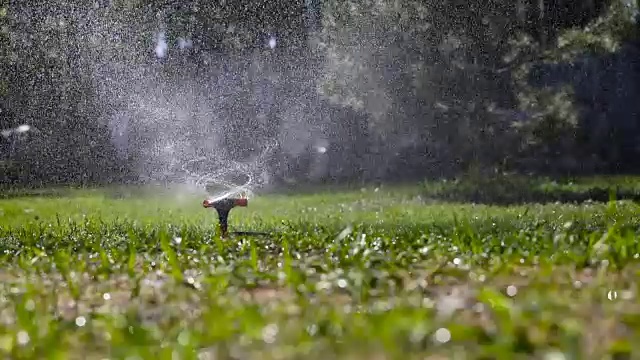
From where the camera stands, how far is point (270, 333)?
7.44ft

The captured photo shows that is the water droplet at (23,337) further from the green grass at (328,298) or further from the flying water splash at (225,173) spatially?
the flying water splash at (225,173)

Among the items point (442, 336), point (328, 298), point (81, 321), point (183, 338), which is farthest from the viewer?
point (328, 298)

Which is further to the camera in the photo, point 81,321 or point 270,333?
point 81,321

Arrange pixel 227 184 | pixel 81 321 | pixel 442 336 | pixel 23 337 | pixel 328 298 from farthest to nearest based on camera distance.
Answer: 1. pixel 227 184
2. pixel 328 298
3. pixel 81 321
4. pixel 23 337
5. pixel 442 336

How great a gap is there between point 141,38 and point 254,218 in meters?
10.1

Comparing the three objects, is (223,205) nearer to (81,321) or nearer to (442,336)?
(81,321)

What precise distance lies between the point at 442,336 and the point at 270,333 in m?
0.44

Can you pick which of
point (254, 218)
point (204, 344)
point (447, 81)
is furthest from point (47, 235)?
point (447, 81)

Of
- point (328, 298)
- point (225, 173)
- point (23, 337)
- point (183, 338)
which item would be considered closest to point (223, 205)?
point (328, 298)

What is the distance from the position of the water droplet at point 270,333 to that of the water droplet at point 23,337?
693 mm

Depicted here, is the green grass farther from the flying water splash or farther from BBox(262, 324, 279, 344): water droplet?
the flying water splash

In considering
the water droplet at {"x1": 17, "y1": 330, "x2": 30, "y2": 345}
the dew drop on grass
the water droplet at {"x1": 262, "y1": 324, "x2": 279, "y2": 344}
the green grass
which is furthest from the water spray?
the water droplet at {"x1": 262, "y1": 324, "x2": 279, "y2": 344}

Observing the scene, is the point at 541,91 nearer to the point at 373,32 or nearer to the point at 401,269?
the point at 373,32

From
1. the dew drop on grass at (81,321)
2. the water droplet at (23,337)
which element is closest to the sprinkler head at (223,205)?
the dew drop on grass at (81,321)
